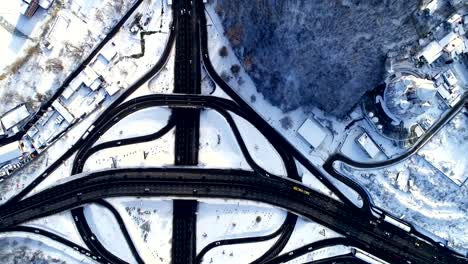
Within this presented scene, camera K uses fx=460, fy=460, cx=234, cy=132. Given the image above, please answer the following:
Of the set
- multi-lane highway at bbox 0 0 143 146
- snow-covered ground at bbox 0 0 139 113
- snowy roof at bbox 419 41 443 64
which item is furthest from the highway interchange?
snowy roof at bbox 419 41 443 64

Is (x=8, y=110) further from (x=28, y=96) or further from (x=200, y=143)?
(x=200, y=143)

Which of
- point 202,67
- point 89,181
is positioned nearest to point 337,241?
point 202,67

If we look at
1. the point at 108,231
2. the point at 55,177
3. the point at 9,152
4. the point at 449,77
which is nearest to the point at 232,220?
the point at 108,231

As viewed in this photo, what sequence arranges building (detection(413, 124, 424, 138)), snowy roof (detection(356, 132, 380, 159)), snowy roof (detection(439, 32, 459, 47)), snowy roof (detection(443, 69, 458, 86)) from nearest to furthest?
snowy roof (detection(439, 32, 459, 47)) → snowy roof (detection(443, 69, 458, 86)) → building (detection(413, 124, 424, 138)) → snowy roof (detection(356, 132, 380, 159))

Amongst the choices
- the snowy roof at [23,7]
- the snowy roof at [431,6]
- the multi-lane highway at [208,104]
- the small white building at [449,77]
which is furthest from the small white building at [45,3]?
the small white building at [449,77]

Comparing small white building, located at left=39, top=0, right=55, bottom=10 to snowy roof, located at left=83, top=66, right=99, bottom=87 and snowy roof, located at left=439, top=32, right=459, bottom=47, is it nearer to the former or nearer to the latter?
snowy roof, located at left=83, top=66, right=99, bottom=87

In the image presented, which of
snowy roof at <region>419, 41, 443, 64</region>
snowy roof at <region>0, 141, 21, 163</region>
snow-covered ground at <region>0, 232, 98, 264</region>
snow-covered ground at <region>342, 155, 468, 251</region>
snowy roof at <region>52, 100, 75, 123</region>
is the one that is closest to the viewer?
snowy roof at <region>419, 41, 443, 64</region>

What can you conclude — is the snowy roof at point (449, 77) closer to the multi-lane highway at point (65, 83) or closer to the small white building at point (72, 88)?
the multi-lane highway at point (65, 83)
